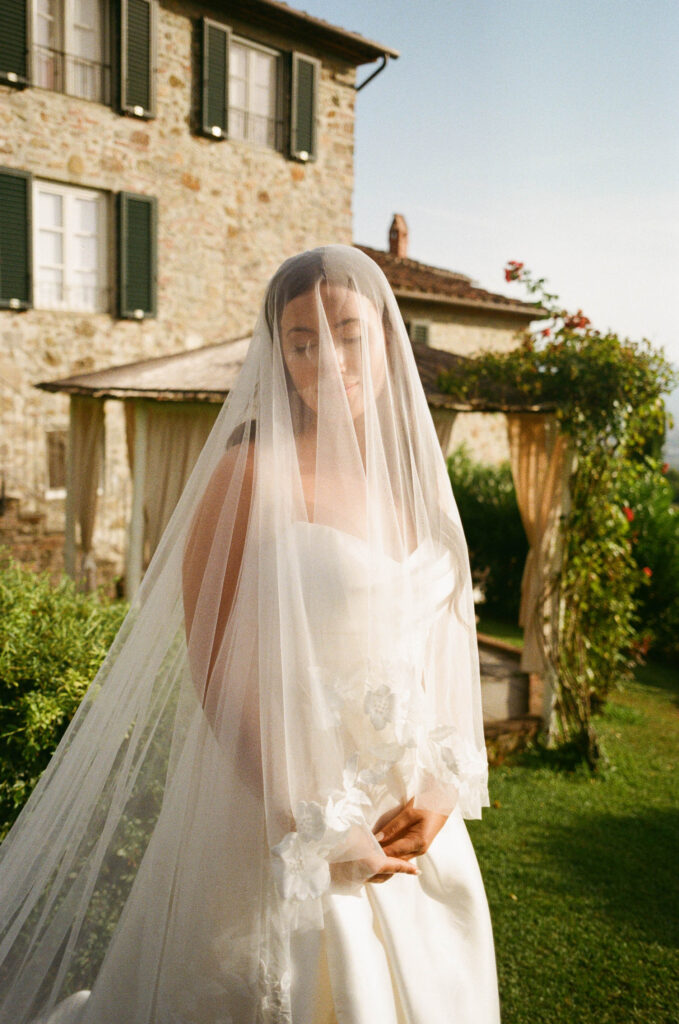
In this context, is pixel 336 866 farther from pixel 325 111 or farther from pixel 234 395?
pixel 325 111

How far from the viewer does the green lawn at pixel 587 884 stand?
3.29 meters

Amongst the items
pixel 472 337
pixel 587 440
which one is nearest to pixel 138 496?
pixel 587 440

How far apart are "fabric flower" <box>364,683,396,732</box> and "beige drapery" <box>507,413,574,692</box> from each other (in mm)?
4673

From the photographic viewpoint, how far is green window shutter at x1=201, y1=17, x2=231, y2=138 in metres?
10.4

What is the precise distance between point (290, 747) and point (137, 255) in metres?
9.99

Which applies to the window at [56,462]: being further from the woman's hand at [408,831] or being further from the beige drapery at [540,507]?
the woman's hand at [408,831]

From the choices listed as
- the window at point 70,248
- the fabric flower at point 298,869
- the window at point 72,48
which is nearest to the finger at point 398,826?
the fabric flower at point 298,869

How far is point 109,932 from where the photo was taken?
1.78 metres

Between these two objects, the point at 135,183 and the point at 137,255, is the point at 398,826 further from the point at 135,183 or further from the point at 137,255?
the point at 135,183

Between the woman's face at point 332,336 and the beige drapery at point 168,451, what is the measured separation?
208 inches

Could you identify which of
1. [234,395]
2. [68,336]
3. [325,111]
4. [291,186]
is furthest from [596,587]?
[325,111]

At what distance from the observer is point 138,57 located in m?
9.95

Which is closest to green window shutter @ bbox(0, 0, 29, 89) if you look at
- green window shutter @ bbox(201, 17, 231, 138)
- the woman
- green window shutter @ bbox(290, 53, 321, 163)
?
green window shutter @ bbox(201, 17, 231, 138)

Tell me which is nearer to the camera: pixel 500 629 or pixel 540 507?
pixel 540 507
